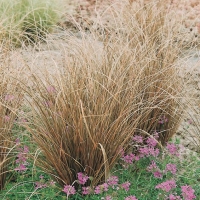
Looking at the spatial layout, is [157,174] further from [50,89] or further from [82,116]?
[50,89]

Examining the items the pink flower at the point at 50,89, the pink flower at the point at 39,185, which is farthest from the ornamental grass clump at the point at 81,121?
the pink flower at the point at 39,185

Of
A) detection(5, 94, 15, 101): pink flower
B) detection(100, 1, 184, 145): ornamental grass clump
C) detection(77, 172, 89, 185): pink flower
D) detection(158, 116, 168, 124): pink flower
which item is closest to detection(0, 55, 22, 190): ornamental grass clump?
detection(5, 94, 15, 101): pink flower

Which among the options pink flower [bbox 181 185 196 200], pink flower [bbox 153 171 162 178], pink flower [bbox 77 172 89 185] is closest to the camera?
pink flower [bbox 181 185 196 200]

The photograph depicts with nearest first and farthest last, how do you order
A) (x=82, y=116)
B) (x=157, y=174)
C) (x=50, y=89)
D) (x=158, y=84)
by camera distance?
(x=82, y=116) < (x=157, y=174) < (x=50, y=89) < (x=158, y=84)

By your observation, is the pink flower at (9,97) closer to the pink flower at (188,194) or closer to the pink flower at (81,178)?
the pink flower at (81,178)

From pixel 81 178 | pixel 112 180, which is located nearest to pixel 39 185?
pixel 81 178

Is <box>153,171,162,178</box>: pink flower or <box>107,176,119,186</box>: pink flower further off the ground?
<box>107,176,119,186</box>: pink flower

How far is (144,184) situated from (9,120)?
1001 mm

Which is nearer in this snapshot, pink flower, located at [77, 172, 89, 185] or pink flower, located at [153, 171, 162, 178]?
pink flower, located at [77, 172, 89, 185]

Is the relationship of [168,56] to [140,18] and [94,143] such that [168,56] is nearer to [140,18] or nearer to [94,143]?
[140,18]

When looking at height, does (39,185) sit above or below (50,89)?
below

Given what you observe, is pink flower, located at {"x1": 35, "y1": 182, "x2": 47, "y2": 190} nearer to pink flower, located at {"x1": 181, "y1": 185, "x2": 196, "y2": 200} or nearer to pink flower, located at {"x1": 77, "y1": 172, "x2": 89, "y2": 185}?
pink flower, located at {"x1": 77, "y1": 172, "x2": 89, "y2": 185}

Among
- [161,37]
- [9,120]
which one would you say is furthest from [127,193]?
[161,37]

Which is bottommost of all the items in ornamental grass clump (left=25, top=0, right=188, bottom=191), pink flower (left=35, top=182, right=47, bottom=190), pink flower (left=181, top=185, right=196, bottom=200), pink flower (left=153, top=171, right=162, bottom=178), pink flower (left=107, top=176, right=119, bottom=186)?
pink flower (left=35, top=182, right=47, bottom=190)
